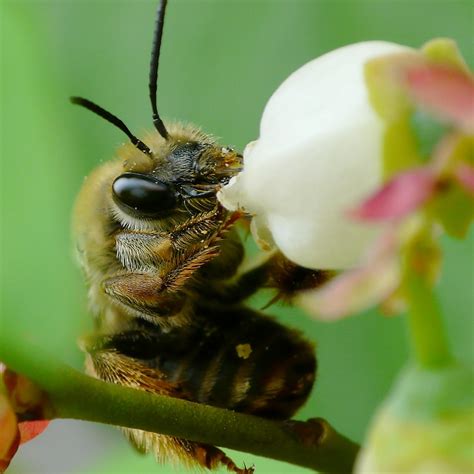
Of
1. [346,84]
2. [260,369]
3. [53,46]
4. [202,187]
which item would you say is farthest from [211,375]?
[53,46]

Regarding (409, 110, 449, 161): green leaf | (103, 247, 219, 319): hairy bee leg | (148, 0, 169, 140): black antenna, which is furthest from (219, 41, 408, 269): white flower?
(148, 0, 169, 140): black antenna

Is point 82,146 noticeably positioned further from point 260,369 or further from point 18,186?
point 260,369

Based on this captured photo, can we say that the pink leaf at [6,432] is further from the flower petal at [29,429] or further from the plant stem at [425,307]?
the plant stem at [425,307]

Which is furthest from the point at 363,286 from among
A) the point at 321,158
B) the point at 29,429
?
the point at 29,429

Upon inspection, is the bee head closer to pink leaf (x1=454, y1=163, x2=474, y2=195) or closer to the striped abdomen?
the striped abdomen

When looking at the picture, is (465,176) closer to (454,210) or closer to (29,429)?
(454,210)

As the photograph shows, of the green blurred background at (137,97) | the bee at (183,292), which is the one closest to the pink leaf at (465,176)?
the bee at (183,292)
